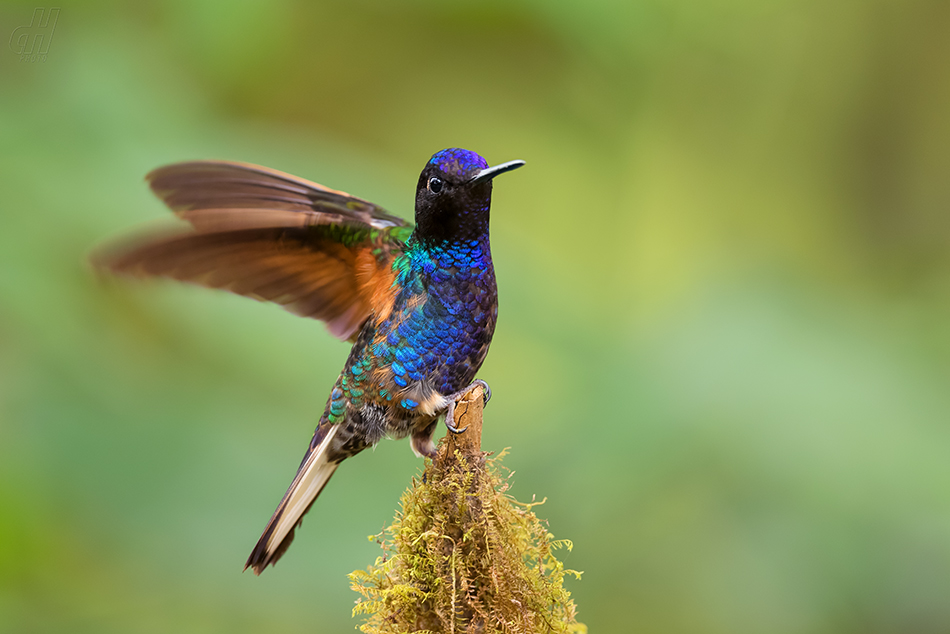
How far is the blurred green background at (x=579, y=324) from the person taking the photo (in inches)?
114

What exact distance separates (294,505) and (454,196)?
86 cm

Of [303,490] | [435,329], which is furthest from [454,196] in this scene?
[303,490]

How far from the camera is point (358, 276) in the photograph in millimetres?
2064

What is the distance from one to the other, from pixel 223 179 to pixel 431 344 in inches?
25.8

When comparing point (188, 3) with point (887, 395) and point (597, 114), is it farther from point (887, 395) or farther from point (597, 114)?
point (887, 395)

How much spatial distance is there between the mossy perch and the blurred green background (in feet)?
2.82

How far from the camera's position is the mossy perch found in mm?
1348

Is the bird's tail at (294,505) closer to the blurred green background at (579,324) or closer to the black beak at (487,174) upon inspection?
the blurred green background at (579,324)

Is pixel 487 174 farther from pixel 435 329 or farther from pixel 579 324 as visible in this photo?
pixel 579 324

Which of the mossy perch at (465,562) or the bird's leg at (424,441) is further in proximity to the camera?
the bird's leg at (424,441)

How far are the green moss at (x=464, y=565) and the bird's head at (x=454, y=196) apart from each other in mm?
622

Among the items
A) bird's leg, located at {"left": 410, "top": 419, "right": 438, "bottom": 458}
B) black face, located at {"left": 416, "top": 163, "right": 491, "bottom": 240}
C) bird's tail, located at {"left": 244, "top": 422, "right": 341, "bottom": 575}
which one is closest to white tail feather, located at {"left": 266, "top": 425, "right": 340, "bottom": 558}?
bird's tail, located at {"left": 244, "top": 422, "right": 341, "bottom": 575}

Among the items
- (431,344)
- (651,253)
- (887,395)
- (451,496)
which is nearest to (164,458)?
(431,344)

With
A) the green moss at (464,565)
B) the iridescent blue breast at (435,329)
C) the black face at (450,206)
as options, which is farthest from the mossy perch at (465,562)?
the black face at (450,206)
